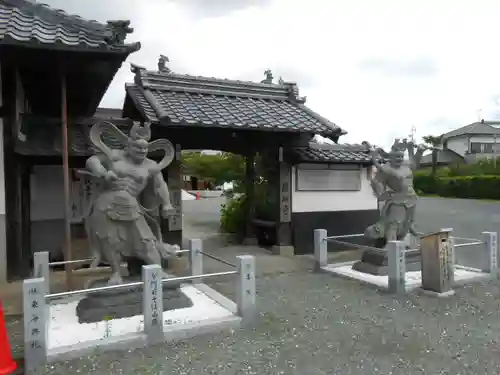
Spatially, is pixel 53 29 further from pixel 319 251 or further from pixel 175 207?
pixel 319 251

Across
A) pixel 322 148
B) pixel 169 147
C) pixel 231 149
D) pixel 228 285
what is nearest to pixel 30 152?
pixel 169 147

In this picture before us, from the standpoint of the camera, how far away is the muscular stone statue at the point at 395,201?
8344 millimetres

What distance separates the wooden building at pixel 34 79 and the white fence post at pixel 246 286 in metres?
3.65

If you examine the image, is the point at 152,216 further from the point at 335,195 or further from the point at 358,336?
the point at 335,195

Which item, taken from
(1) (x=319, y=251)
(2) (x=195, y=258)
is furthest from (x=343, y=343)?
(1) (x=319, y=251)

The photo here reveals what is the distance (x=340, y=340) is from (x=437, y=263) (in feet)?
8.66

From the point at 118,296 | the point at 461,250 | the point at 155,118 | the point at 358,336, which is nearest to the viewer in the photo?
the point at 358,336

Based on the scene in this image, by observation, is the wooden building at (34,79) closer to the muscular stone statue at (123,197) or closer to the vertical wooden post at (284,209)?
the muscular stone statue at (123,197)

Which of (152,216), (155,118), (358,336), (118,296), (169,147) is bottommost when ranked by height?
(358,336)

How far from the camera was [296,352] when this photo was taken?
4.65m

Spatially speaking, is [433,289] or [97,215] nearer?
[97,215]

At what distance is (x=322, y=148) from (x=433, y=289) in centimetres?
545

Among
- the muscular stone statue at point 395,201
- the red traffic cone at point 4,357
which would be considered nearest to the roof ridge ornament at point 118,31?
the red traffic cone at point 4,357

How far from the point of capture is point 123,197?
5.60 m
